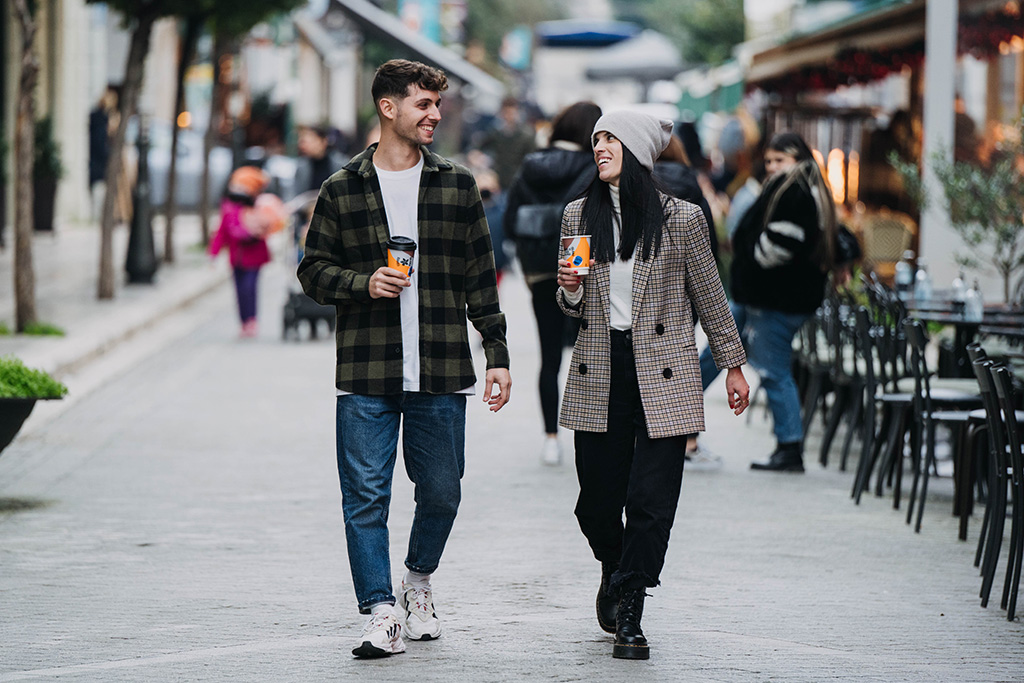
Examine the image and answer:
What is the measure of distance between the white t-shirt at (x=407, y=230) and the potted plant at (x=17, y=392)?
3.14 metres

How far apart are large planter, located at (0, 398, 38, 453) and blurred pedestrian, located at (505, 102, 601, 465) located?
2761 mm

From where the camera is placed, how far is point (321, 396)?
1220 cm

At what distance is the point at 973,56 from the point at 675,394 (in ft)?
36.0

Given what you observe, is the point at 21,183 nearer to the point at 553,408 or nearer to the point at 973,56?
the point at 553,408

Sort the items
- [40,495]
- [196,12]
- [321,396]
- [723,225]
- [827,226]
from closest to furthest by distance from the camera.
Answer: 1. [40,495]
2. [827,226]
3. [321,396]
4. [196,12]
5. [723,225]

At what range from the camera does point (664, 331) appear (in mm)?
5566

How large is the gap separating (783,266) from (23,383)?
13.4ft

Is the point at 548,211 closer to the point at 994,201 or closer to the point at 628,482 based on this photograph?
the point at 628,482

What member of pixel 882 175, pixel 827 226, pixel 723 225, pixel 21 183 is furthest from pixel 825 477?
pixel 882 175

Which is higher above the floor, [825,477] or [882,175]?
[882,175]

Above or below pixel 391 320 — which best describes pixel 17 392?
below

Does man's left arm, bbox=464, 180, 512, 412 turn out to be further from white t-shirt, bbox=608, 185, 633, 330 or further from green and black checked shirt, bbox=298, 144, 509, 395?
white t-shirt, bbox=608, 185, 633, 330

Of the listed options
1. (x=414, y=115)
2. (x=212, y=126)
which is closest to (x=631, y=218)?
(x=414, y=115)

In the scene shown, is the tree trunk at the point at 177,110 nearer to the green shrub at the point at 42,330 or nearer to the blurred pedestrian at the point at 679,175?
the green shrub at the point at 42,330
